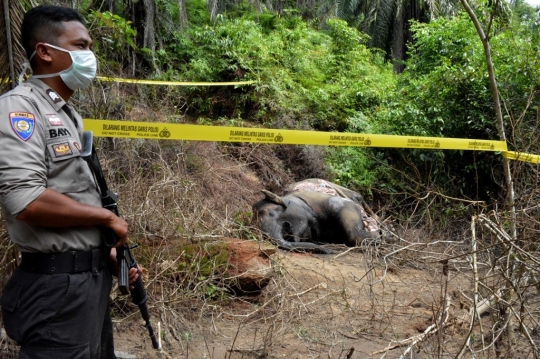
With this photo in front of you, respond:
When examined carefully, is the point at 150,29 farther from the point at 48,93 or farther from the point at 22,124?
Answer: the point at 22,124

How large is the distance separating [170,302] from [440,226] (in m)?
4.12

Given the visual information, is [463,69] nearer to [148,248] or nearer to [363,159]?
[363,159]

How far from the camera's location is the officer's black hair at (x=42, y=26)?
2.45 metres

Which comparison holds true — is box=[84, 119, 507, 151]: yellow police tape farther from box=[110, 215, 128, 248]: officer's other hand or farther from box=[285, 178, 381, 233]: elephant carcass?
box=[110, 215, 128, 248]: officer's other hand

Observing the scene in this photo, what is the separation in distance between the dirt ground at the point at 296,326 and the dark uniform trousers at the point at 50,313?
63.0 inches

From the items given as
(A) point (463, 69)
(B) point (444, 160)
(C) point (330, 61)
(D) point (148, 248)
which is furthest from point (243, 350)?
(C) point (330, 61)

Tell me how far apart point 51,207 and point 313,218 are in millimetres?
5945

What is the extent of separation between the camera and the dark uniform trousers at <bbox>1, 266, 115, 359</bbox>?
7.57ft

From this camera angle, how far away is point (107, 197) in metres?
2.58

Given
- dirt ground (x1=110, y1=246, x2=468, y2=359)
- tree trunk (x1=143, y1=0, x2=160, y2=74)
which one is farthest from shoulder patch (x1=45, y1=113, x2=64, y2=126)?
tree trunk (x1=143, y1=0, x2=160, y2=74)

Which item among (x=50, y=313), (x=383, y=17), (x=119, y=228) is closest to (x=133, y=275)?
(x=119, y=228)

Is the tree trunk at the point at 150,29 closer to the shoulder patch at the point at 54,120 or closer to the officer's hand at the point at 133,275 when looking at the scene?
the officer's hand at the point at 133,275

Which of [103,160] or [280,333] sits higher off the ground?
[103,160]

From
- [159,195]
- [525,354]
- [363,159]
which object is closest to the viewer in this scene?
[525,354]
